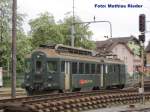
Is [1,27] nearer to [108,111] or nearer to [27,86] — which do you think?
[27,86]

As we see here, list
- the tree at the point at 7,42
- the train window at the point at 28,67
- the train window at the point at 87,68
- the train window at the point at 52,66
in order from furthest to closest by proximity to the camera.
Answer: the tree at the point at 7,42, the train window at the point at 87,68, the train window at the point at 28,67, the train window at the point at 52,66

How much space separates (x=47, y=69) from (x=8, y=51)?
31816 mm

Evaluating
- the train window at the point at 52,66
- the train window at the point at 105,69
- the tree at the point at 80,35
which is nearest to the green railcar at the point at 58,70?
the train window at the point at 52,66

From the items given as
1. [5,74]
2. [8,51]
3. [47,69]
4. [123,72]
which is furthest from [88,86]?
[5,74]

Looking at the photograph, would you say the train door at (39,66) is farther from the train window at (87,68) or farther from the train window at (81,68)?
the train window at (87,68)

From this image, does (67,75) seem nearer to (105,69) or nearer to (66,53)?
(66,53)

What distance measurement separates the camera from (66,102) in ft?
64.5

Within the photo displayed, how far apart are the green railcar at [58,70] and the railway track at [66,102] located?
4.20 meters

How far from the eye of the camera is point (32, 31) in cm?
8694

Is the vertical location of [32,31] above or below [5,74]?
above

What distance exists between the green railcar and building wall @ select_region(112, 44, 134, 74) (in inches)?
2871

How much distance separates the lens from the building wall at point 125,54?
→ 10534cm

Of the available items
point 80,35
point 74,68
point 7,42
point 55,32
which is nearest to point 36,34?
point 55,32

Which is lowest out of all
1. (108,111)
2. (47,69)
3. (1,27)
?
(108,111)
